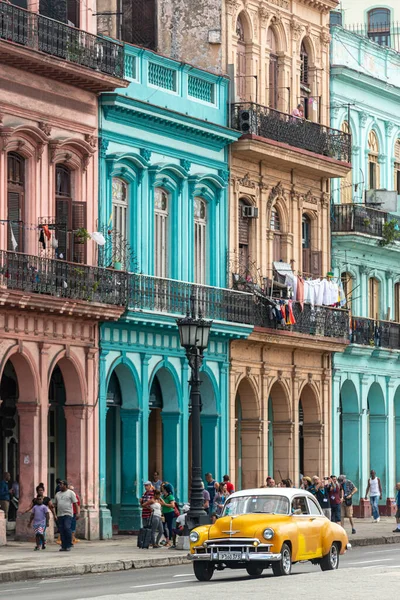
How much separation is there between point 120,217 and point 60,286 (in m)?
4.10

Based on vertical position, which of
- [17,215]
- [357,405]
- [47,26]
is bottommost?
[357,405]

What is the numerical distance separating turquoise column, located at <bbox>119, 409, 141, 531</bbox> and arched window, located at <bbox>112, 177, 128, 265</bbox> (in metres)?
3.45

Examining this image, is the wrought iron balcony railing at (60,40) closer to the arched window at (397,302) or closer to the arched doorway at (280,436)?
the arched doorway at (280,436)

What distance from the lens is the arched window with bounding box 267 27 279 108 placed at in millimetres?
48156

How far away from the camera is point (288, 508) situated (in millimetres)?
28438

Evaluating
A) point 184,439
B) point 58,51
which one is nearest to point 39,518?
point 184,439

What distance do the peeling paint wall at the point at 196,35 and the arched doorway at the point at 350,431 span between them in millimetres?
10765

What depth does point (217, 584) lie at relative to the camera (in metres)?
23.5

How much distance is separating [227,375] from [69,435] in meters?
6.96

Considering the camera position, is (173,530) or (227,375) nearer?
(173,530)

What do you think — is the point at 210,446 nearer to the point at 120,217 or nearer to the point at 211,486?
the point at 211,486

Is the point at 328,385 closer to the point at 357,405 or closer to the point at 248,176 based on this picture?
the point at 357,405

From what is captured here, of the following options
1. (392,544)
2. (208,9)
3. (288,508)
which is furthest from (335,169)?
(288,508)

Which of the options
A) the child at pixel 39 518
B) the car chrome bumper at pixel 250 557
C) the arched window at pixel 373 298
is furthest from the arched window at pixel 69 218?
the arched window at pixel 373 298
